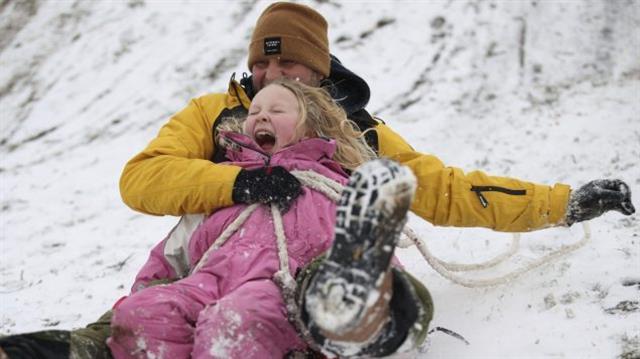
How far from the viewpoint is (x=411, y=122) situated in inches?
237

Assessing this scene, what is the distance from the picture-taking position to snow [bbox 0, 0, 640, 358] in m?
2.80

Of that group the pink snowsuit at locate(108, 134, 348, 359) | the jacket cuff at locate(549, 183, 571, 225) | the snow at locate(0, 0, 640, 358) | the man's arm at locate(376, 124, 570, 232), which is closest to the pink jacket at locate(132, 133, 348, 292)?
the pink snowsuit at locate(108, 134, 348, 359)

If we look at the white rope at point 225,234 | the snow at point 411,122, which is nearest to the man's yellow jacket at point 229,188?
the white rope at point 225,234

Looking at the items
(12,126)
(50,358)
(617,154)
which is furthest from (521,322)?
(12,126)

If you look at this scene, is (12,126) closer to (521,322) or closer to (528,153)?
(528,153)

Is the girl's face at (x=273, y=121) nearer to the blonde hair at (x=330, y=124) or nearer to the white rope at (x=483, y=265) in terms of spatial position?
the blonde hair at (x=330, y=124)

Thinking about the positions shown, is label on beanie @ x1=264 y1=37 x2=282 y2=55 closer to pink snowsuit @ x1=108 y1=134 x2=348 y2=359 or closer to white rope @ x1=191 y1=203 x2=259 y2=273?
pink snowsuit @ x1=108 y1=134 x2=348 y2=359

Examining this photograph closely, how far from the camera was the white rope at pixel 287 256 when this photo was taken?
2230 mm

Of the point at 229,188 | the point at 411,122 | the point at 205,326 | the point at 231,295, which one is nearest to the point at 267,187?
the point at 229,188

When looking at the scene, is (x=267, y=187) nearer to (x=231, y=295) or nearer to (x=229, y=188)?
(x=229, y=188)

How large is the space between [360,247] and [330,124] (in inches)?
54.1

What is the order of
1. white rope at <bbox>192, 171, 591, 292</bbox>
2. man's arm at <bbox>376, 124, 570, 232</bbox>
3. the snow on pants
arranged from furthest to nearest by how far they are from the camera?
man's arm at <bbox>376, 124, 570, 232</bbox>
white rope at <bbox>192, 171, 591, 292</bbox>
the snow on pants

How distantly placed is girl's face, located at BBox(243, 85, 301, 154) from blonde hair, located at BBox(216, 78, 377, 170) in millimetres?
46

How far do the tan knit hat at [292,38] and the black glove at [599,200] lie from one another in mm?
1446
